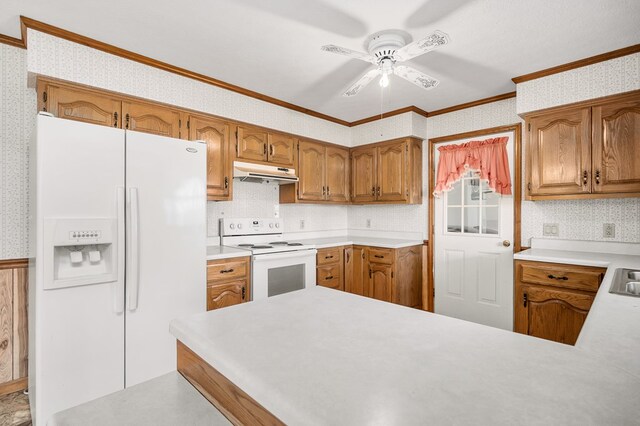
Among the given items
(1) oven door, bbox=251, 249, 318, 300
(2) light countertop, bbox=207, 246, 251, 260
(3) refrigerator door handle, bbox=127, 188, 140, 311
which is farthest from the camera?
(1) oven door, bbox=251, 249, 318, 300

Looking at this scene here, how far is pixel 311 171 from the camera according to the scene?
3.87 meters

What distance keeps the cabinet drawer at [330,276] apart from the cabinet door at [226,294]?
0.91m

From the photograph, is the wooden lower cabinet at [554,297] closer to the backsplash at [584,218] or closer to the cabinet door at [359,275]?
the backsplash at [584,218]

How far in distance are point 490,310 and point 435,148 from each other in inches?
75.3

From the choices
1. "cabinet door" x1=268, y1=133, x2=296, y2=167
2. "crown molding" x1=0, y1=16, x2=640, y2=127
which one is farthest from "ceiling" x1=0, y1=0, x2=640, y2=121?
"cabinet door" x1=268, y1=133, x2=296, y2=167

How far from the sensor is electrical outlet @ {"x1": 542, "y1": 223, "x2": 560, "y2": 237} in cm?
298

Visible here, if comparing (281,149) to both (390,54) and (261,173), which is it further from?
(390,54)

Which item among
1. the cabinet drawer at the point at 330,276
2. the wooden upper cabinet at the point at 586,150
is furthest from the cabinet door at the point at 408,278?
the wooden upper cabinet at the point at 586,150

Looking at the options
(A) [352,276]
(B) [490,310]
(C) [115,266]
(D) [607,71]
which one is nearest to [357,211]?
(A) [352,276]

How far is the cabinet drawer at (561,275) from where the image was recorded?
228cm

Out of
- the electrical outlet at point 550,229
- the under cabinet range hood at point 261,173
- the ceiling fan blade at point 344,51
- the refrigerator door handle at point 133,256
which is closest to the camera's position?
the ceiling fan blade at point 344,51

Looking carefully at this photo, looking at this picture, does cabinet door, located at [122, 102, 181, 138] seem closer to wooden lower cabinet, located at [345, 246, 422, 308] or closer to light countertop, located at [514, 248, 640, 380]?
wooden lower cabinet, located at [345, 246, 422, 308]

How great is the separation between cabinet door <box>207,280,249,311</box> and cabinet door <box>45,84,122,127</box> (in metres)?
1.46

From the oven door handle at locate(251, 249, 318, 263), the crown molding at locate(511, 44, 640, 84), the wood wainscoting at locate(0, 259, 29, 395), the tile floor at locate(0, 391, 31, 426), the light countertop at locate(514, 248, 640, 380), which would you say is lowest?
the tile floor at locate(0, 391, 31, 426)
